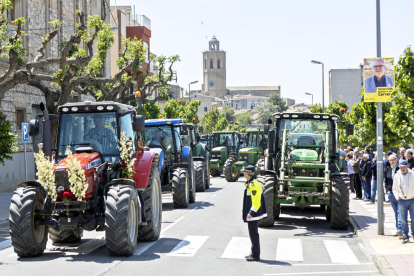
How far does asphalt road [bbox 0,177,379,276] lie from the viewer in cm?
992

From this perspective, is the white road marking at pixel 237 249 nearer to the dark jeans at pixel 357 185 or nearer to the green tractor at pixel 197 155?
the green tractor at pixel 197 155

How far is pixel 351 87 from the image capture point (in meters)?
97.1

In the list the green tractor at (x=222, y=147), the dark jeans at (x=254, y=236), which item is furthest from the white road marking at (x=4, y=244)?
the green tractor at (x=222, y=147)

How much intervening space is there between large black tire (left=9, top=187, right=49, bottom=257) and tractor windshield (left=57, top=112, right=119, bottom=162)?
1488mm

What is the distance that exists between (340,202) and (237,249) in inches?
155

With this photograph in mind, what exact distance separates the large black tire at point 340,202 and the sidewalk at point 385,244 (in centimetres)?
40

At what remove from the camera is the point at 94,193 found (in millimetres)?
11352

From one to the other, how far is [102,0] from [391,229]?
33560 millimetres

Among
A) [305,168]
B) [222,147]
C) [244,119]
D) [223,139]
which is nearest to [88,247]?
[305,168]

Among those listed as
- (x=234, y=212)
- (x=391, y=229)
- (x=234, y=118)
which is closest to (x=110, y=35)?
(x=234, y=212)

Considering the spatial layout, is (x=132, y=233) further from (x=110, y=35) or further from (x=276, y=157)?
(x=110, y=35)

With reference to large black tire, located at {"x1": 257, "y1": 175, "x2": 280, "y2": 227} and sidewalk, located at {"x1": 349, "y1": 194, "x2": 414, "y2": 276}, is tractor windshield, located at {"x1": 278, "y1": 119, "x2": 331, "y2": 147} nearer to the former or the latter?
large black tire, located at {"x1": 257, "y1": 175, "x2": 280, "y2": 227}

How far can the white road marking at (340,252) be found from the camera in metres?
11.2

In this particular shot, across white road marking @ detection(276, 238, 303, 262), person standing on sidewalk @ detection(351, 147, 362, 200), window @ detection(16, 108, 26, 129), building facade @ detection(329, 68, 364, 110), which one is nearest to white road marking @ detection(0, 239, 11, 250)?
white road marking @ detection(276, 238, 303, 262)
